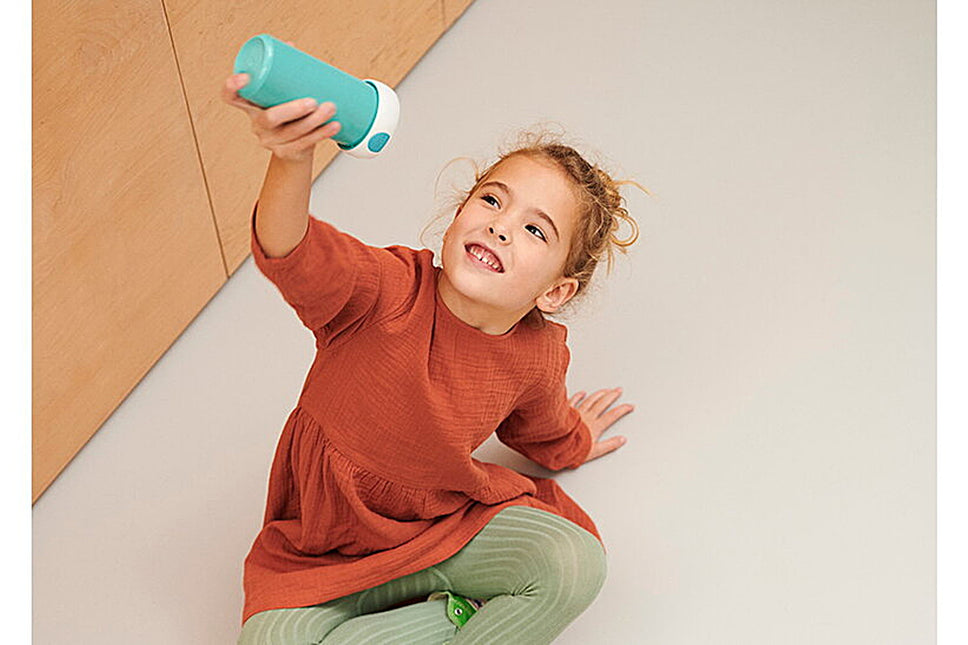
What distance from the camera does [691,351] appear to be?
144cm

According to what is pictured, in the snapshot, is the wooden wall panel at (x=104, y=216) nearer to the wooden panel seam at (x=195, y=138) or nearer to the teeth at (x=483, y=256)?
the wooden panel seam at (x=195, y=138)

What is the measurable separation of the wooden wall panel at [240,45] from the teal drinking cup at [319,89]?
48 centimetres

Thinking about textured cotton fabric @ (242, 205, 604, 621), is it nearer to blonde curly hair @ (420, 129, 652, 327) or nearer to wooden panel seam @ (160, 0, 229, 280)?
blonde curly hair @ (420, 129, 652, 327)

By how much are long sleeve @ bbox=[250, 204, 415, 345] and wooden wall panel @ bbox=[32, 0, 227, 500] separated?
0.34 meters

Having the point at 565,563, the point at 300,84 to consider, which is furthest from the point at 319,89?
the point at 565,563

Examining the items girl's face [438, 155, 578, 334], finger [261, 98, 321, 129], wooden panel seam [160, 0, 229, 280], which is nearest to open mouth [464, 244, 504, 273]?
girl's face [438, 155, 578, 334]

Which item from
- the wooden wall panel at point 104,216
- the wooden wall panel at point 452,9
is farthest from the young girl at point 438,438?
the wooden wall panel at point 452,9

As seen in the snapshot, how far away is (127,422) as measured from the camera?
1.41 m

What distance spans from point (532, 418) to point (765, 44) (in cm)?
84

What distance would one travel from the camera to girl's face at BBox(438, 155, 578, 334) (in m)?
1.04

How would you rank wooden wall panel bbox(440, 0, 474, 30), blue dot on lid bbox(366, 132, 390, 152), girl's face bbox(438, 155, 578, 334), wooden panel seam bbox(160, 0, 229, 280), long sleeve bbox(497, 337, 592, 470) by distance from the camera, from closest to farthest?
blue dot on lid bbox(366, 132, 390, 152)
girl's face bbox(438, 155, 578, 334)
long sleeve bbox(497, 337, 592, 470)
wooden panel seam bbox(160, 0, 229, 280)
wooden wall panel bbox(440, 0, 474, 30)

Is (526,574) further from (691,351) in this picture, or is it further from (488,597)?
(691,351)

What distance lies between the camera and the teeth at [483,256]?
3.41ft

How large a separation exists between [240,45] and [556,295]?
0.53m
